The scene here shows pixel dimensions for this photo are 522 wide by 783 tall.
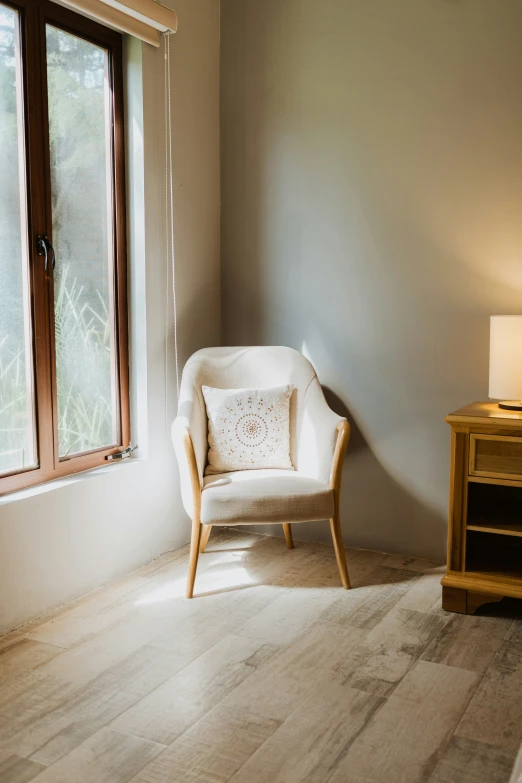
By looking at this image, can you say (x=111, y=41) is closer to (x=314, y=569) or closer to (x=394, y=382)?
(x=394, y=382)

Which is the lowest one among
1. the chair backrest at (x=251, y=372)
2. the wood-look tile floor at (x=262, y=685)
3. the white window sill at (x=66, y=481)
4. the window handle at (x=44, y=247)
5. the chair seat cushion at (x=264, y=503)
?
the wood-look tile floor at (x=262, y=685)

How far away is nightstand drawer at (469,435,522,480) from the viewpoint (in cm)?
250

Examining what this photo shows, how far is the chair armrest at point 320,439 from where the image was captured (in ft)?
9.01

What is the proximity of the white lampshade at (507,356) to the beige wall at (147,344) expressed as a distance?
4.35ft

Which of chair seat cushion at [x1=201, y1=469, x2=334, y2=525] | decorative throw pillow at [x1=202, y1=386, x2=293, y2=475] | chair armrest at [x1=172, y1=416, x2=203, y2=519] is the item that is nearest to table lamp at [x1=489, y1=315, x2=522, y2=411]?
chair seat cushion at [x1=201, y1=469, x2=334, y2=525]

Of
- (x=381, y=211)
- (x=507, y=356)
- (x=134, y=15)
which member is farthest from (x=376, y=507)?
(x=134, y=15)

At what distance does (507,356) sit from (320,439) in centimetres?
76

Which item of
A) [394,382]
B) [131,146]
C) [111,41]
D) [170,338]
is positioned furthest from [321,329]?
[111,41]

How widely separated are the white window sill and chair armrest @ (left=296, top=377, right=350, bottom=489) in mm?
664

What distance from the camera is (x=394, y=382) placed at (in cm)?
315

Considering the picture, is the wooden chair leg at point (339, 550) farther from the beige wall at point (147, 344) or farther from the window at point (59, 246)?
the window at point (59, 246)

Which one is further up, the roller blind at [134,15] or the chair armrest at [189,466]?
the roller blind at [134,15]

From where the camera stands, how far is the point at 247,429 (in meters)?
2.98

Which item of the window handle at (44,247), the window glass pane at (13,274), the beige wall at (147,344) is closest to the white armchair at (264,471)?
the beige wall at (147,344)
